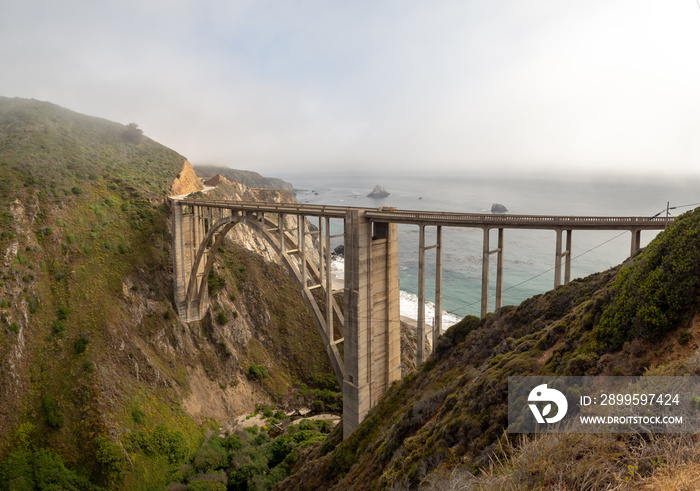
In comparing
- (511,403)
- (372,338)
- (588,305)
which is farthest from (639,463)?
(372,338)

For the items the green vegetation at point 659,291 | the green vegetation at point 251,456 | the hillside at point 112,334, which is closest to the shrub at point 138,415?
the hillside at point 112,334

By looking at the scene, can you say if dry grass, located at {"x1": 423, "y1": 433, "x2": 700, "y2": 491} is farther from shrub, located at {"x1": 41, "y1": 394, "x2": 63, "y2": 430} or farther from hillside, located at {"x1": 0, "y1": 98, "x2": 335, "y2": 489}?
shrub, located at {"x1": 41, "y1": 394, "x2": 63, "y2": 430}

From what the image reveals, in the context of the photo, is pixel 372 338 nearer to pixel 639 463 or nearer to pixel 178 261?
pixel 639 463

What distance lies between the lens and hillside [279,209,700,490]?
15.3 ft

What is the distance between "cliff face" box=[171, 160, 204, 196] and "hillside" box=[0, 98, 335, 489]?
1.87 m

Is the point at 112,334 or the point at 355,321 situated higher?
the point at 355,321

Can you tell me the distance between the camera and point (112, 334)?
23.9m

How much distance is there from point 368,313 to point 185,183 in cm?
3516

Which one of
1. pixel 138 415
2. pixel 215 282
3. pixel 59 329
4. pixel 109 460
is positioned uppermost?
pixel 215 282

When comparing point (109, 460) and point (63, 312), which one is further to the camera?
point (63, 312)

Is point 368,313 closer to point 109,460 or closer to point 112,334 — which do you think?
point 109,460

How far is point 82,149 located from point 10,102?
76.6 ft

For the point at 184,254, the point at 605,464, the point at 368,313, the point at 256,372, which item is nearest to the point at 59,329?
the point at 184,254

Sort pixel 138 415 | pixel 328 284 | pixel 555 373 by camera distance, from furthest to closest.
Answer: pixel 138 415 → pixel 328 284 → pixel 555 373
